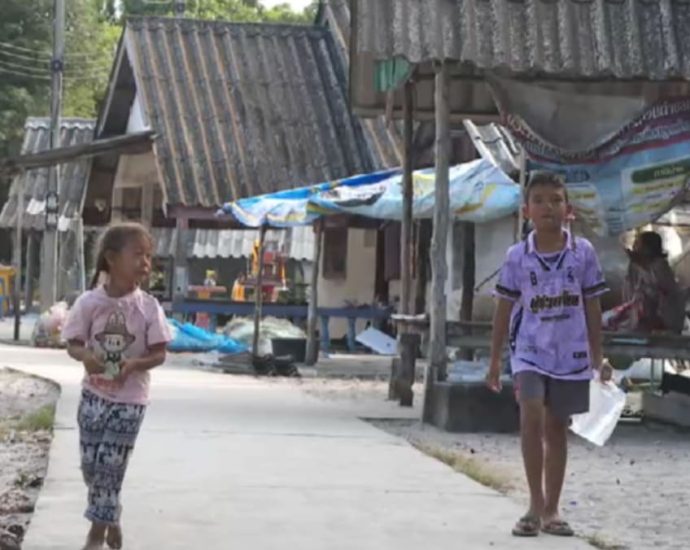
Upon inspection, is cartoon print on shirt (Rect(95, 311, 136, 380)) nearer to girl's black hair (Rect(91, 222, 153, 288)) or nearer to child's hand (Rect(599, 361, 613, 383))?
girl's black hair (Rect(91, 222, 153, 288))

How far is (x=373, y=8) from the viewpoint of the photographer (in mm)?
12062

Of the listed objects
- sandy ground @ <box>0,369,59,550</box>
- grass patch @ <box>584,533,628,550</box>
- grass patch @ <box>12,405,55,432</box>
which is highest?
grass patch @ <box>584,533,628,550</box>

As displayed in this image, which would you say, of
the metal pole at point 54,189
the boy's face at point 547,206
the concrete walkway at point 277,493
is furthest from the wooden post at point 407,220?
the metal pole at point 54,189

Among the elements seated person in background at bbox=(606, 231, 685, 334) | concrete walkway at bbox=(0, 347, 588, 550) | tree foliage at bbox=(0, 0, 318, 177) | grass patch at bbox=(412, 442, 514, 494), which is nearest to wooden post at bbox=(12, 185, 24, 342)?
tree foliage at bbox=(0, 0, 318, 177)

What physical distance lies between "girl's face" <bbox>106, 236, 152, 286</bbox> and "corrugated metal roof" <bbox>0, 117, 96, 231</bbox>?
25416 millimetres

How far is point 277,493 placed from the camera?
26.3 feet

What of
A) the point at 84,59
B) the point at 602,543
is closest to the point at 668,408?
the point at 602,543

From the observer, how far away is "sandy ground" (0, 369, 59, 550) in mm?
7648

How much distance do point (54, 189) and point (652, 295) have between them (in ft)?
59.4

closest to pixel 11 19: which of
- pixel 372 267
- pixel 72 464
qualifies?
pixel 372 267

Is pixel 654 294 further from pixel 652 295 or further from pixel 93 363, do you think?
pixel 93 363

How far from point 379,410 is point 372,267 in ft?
44.3

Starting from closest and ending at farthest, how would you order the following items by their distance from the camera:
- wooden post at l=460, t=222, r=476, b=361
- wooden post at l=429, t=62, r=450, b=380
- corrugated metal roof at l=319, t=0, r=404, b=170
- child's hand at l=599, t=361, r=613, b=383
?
child's hand at l=599, t=361, r=613, b=383 → wooden post at l=429, t=62, r=450, b=380 → wooden post at l=460, t=222, r=476, b=361 → corrugated metal roof at l=319, t=0, r=404, b=170

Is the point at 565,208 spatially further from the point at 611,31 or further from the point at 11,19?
the point at 11,19
